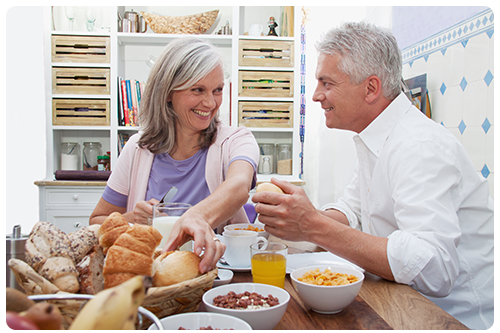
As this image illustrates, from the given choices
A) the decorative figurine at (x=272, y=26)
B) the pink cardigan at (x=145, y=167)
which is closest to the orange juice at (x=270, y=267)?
the pink cardigan at (x=145, y=167)

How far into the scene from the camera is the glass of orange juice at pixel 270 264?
0.77 meters

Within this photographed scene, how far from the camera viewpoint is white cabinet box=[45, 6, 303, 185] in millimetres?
2932

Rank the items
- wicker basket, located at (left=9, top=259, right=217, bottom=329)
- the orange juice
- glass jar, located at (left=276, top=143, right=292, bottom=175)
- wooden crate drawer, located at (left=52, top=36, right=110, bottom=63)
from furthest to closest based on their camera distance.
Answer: glass jar, located at (left=276, top=143, right=292, bottom=175) → wooden crate drawer, located at (left=52, top=36, right=110, bottom=63) → the orange juice → wicker basket, located at (left=9, top=259, right=217, bottom=329)

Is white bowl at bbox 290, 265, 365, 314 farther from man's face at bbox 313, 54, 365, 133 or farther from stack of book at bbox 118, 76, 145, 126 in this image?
stack of book at bbox 118, 76, 145, 126

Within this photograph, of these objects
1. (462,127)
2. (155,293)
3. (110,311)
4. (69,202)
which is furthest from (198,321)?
(69,202)

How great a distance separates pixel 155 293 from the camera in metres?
0.54

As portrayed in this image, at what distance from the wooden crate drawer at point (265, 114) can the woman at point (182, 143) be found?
1449 millimetres

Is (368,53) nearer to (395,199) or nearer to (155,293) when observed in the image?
(395,199)

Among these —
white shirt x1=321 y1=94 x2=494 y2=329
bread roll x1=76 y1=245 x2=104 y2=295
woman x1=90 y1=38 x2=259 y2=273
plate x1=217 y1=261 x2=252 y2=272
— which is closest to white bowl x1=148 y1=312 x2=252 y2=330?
bread roll x1=76 y1=245 x2=104 y2=295

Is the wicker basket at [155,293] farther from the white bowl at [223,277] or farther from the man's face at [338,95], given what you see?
the man's face at [338,95]

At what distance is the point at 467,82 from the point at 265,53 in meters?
1.79

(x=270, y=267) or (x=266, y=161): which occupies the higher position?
(x=266, y=161)

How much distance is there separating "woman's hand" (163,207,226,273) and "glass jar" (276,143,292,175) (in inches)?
92.0

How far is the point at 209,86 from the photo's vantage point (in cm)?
142
